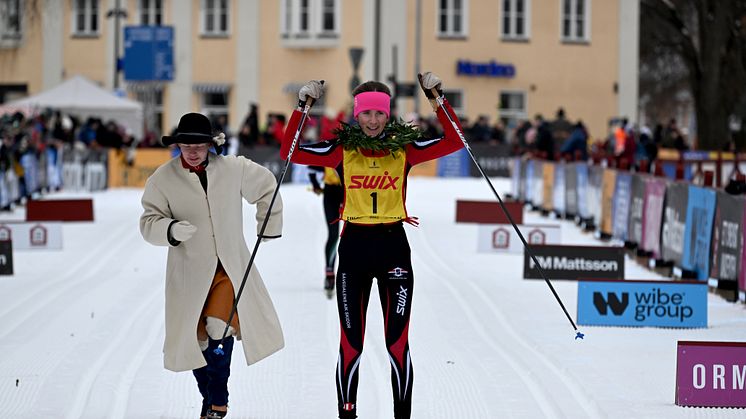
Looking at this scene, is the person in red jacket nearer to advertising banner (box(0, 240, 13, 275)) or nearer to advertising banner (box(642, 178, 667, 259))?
advertising banner (box(0, 240, 13, 275))

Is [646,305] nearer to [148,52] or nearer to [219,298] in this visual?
[219,298]

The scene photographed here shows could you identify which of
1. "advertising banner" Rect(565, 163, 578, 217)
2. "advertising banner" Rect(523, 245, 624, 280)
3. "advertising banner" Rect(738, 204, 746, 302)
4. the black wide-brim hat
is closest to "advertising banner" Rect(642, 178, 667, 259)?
"advertising banner" Rect(523, 245, 624, 280)

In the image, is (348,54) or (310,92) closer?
(310,92)

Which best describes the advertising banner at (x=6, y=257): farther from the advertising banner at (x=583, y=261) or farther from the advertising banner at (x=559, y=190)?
the advertising banner at (x=559, y=190)

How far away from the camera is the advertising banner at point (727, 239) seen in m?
13.6

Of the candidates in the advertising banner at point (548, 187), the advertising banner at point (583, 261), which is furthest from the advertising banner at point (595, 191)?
the advertising banner at point (583, 261)

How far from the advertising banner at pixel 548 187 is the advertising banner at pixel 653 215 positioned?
8564mm

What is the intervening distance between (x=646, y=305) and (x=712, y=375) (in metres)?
3.66

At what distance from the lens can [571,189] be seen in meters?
25.0

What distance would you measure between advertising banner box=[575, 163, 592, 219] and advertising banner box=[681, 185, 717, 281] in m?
7.60

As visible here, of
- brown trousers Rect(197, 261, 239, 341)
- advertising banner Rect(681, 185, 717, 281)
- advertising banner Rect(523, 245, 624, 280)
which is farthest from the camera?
advertising banner Rect(523, 245, 624, 280)

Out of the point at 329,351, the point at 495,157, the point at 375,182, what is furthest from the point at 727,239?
the point at 495,157

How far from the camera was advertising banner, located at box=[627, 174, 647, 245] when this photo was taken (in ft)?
59.8

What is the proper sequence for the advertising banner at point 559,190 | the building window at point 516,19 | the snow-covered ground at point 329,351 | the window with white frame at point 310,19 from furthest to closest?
1. the building window at point 516,19
2. the window with white frame at point 310,19
3. the advertising banner at point 559,190
4. the snow-covered ground at point 329,351
